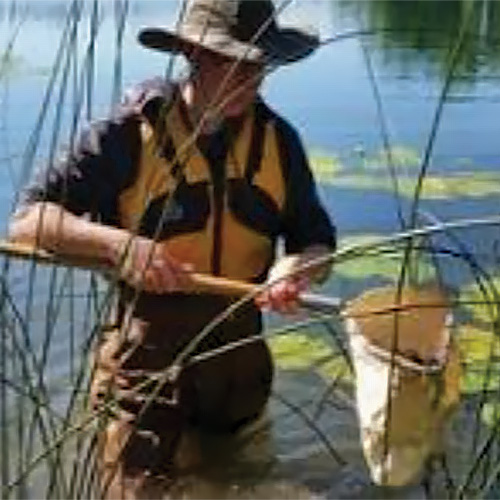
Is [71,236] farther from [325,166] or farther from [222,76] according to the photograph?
[325,166]

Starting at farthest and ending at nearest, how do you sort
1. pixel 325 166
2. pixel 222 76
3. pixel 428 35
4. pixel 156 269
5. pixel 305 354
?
pixel 428 35 → pixel 325 166 → pixel 305 354 → pixel 222 76 → pixel 156 269

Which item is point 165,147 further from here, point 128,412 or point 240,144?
point 128,412

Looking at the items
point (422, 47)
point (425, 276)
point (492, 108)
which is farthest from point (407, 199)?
point (422, 47)

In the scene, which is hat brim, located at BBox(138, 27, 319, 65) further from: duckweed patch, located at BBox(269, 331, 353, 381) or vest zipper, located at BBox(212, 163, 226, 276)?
duckweed patch, located at BBox(269, 331, 353, 381)

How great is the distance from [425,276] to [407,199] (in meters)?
3.21

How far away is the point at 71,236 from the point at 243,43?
0.72 metres

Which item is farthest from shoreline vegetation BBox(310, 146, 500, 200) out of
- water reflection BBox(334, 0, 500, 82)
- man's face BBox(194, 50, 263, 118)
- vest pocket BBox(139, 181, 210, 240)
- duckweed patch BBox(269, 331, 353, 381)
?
Answer: man's face BBox(194, 50, 263, 118)

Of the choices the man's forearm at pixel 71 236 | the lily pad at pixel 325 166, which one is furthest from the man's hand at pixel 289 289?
the lily pad at pixel 325 166

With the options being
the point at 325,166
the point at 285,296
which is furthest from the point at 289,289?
the point at 325,166

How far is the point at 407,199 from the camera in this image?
942cm

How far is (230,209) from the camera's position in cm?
454

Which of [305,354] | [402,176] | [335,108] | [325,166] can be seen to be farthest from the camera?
[335,108]

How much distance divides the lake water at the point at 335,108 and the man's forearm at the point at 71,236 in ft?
0.51

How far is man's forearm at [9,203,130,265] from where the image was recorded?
4.00 m
